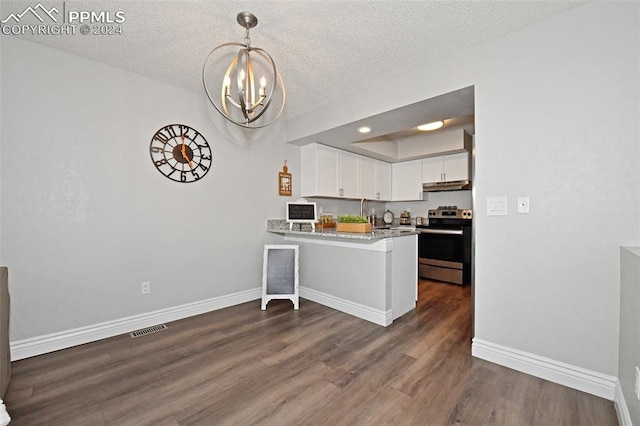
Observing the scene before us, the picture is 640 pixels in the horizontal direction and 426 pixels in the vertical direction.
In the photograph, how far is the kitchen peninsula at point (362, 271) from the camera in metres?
2.67

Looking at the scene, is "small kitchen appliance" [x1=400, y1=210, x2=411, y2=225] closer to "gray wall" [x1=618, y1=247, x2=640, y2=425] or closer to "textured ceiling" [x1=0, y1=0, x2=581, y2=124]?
"textured ceiling" [x1=0, y1=0, x2=581, y2=124]

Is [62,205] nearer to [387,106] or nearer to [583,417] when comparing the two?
[387,106]

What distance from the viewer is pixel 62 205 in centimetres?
221

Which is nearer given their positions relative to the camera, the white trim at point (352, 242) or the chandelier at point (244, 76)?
the chandelier at point (244, 76)

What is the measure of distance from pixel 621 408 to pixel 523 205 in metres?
1.21

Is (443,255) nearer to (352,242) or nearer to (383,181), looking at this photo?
(383,181)

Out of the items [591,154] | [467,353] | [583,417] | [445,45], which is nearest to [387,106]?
[445,45]

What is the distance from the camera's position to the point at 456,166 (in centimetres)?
438

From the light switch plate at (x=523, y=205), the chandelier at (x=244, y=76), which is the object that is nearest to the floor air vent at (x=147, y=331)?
the chandelier at (x=244, y=76)

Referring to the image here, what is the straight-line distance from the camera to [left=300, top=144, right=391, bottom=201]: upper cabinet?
3.87 m

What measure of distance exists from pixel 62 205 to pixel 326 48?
8.37 ft

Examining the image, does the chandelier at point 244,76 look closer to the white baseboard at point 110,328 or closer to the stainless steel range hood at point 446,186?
the white baseboard at point 110,328

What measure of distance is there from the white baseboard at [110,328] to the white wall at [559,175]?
2.65 metres

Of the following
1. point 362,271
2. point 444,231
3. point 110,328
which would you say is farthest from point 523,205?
point 110,328
